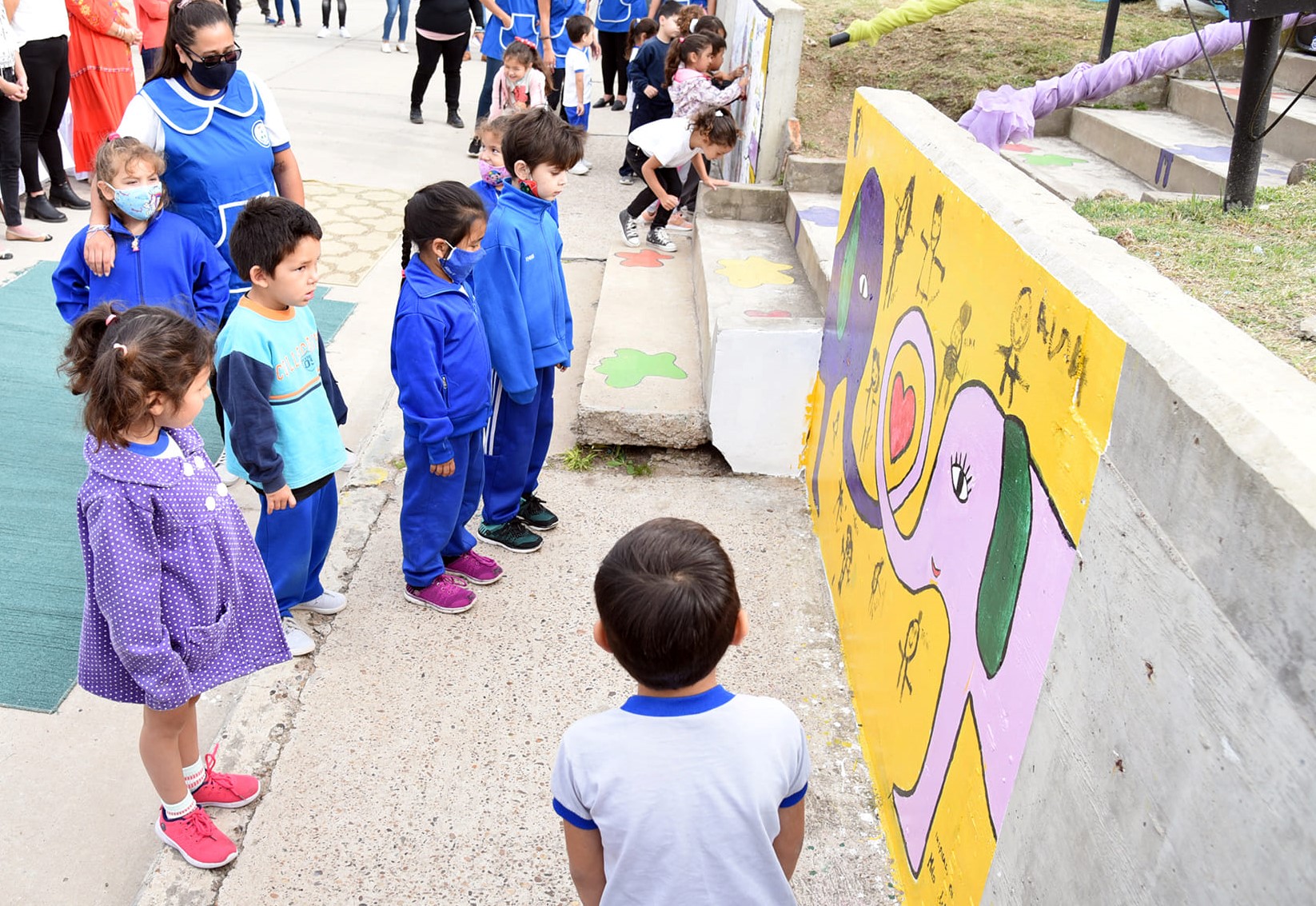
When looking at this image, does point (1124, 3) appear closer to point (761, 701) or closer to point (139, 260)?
point (139, 260)

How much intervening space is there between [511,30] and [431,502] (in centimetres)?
691

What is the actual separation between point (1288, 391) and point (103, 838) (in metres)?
Result: 2.85

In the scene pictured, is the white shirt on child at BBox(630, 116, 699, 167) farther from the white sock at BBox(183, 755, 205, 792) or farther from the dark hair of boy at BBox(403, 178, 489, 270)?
the white sock at BBox(183, 755, 205, 792)

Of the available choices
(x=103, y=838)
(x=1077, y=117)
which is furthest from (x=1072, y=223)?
(x=1077, y=117)

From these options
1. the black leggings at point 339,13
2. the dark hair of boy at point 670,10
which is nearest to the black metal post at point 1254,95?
the dark hair of boy at point 670,10

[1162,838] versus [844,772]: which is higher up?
[1162,838]

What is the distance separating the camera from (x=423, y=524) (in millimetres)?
3627

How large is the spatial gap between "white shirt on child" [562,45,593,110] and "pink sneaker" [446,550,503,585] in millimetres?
6053

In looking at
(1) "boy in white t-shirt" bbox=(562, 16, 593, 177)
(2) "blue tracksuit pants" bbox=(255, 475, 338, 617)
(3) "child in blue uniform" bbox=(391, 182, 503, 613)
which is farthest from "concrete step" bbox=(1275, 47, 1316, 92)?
(2) "blue tracksuit pants" bbox=(255, 475, 338, 617)

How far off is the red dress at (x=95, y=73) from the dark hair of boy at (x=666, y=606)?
6.54 meters

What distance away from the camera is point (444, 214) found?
3.25m

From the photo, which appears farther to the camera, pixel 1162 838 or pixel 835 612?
pixel 835 612

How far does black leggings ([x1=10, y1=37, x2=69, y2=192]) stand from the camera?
6.34 meters

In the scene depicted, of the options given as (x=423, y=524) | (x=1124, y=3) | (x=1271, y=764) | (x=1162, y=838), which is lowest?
(x=423, y=524)
